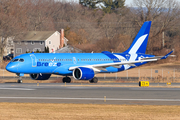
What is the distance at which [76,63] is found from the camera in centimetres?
4334

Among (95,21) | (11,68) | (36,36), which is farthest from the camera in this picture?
(95,21)

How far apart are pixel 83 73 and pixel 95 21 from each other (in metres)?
115

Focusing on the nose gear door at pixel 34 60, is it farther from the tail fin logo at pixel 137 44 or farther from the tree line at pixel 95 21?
the tree line at pixel 95 21

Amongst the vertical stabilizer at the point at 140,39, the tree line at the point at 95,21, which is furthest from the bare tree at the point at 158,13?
the vertical stabilizer at the point at 140,39

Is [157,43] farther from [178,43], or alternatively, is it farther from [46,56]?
[46,56]

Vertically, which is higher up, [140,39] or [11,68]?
[140,39]

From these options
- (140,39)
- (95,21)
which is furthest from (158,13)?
(95,21)

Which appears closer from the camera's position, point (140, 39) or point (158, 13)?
point (140, 39)

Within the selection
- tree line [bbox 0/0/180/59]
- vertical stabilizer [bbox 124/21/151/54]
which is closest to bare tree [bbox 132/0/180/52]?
tree line [bbox 0/0/180/59]

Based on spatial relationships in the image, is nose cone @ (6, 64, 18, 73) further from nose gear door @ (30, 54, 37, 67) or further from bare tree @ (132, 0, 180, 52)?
bare tree @ (132, 0, 180, 52)

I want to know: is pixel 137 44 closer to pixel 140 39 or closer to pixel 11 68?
pixel 140 39

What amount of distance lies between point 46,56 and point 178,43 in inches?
2142

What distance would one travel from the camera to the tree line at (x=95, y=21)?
283 ft

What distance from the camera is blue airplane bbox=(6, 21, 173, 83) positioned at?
4034 centimetres
